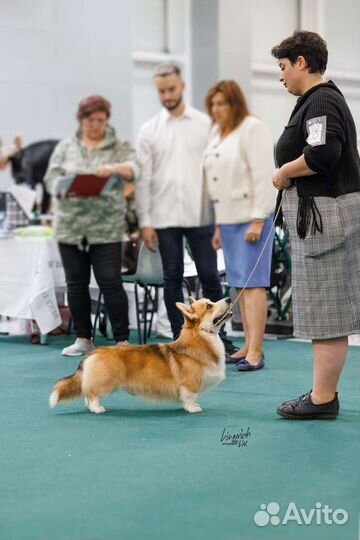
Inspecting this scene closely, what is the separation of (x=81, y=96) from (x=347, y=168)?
605 centimetres

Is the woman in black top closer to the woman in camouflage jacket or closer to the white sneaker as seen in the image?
the woman in camouflage jacket

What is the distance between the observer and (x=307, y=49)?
10.2 feet

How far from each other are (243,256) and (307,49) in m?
1.56

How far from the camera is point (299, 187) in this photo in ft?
10.5

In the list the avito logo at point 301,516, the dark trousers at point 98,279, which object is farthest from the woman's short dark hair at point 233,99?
the avito logo at point 301,516

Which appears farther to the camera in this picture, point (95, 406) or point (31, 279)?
point (31, 279)

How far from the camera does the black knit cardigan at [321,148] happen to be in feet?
9.91

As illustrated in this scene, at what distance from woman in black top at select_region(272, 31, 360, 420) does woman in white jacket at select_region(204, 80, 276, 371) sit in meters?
1.21

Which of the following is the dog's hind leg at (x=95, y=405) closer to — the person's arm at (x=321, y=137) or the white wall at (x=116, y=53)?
the person's arm at (x=321, y=137)

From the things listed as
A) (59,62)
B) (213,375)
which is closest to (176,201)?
(213,375)

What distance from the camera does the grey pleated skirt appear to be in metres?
3.13

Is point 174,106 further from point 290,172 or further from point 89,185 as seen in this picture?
point 290,172

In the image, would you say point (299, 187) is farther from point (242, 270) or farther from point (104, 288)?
point (104, 288)

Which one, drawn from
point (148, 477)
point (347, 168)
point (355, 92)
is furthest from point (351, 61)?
point (148, 477)
